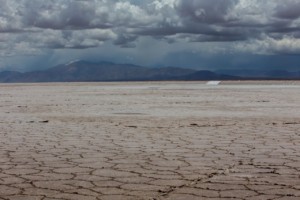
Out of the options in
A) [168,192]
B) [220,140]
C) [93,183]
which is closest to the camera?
[168,192]

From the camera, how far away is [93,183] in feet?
15.0

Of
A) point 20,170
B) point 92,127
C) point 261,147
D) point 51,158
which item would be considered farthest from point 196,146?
point 92,127

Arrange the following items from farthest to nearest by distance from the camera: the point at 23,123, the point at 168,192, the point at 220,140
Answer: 1. the point at 23,123
2. the point at 220,140
3. the point at 168,192

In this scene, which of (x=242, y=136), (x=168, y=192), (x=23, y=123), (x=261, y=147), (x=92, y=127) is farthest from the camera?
(x=23, y=123)

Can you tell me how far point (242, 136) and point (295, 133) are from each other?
3.42ft

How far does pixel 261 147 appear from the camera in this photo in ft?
22.7

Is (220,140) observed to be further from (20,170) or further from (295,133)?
(20,170)

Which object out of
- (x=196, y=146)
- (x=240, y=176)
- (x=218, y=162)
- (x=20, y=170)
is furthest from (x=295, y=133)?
(x=20, y=170)

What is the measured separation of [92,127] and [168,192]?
19.7 ft

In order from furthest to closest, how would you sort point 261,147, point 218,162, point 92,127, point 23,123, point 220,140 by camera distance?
1. point 23,123
2. point 92,127
3. point 220,140
4. point 261,147
5. point 218,162

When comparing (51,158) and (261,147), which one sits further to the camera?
(261,147)

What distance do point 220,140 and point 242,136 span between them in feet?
2.16

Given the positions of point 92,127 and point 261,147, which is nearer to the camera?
point 261,147

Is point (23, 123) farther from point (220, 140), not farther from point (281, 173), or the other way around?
point (281, 173)
